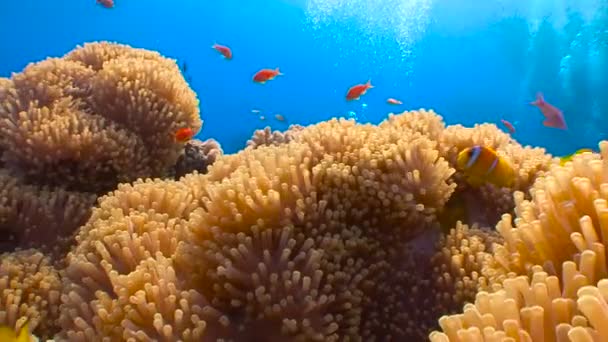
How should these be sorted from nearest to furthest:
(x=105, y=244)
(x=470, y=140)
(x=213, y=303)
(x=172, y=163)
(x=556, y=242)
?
1. (x=556, y=242)
2. (x=213, y=303)
3. (x=105, y=244)
4. (x=470, y=140)
5. (x=172, y=163)

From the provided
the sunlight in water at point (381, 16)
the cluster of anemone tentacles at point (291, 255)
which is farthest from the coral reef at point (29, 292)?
the sunlight in water at point (381, 16)

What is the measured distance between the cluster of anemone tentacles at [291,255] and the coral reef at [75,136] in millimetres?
395

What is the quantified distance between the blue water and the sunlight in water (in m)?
0.13

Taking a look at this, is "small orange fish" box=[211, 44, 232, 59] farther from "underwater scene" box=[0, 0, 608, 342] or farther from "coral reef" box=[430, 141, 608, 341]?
"coral reef" box=[430, 141, 608, 341]

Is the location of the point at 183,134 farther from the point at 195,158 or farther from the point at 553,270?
the point at 553,270

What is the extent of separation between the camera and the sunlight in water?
4140 centimetres

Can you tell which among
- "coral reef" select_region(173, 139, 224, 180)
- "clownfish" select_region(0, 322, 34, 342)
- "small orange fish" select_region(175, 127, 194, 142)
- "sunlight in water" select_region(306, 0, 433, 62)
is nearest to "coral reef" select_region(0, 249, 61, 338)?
"clownfish" select_region(0, 322, 34, 342)

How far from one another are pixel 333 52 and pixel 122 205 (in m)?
55.4

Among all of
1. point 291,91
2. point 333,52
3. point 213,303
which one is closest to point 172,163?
point 213,303

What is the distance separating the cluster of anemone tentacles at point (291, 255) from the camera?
5.29 ft

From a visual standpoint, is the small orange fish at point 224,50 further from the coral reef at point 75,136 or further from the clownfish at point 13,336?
the clownfish at point 13,336

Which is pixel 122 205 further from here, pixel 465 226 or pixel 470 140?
pixel 470 140

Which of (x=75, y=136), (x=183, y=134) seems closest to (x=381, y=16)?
(x=183, y=134)

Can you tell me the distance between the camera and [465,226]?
2.06m
